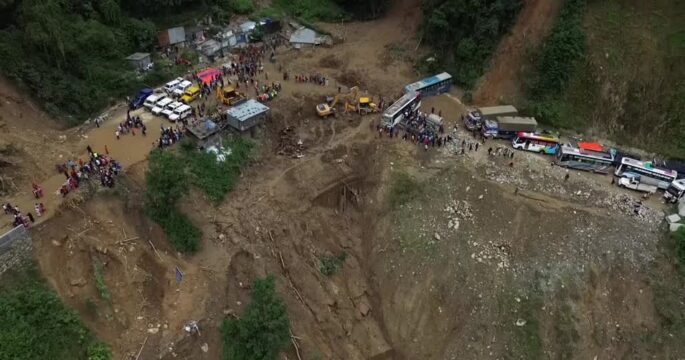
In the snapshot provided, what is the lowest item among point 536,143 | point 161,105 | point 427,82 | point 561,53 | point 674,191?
point 161,105

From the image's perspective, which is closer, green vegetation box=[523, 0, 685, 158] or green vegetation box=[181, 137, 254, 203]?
green vegetation box=[181, 137, 254, 203]

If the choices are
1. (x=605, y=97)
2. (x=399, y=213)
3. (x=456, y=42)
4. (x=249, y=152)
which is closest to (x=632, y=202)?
(x=605, y=97)

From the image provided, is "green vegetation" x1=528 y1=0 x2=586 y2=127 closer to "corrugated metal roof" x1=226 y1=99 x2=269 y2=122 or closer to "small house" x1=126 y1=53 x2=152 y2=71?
"corrugated metal roof" x1=226 y1=99 x2=269 y2=122

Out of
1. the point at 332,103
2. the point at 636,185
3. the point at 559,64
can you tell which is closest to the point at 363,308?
the point at 332,103

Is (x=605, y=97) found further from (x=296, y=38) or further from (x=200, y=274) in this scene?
(x=200, y=274)

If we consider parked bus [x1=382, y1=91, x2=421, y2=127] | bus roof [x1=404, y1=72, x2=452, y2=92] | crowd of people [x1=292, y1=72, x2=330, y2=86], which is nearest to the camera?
parked bus [x1=382, y1=91, x2=421, y2=127]

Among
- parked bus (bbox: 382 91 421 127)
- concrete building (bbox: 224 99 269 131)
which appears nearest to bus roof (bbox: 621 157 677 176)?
parked bus (bbox: 382 91 421 127)

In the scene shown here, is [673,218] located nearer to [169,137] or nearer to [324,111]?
[324,111]

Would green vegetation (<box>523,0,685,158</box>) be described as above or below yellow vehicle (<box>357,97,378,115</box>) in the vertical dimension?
above
